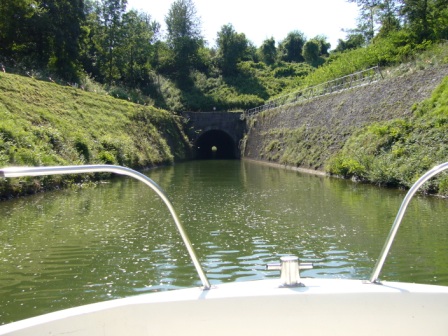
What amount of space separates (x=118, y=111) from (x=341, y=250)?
26.3m

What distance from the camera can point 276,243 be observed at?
864 centimetres

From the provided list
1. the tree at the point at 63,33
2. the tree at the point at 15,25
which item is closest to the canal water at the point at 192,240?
the tree at the point at 15,25

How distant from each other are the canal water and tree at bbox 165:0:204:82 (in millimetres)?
43893

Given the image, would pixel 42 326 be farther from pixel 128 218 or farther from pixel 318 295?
pixel 128 218

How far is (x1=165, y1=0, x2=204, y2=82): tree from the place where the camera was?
5728 centimetres

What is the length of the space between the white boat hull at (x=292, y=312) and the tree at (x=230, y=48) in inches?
2357

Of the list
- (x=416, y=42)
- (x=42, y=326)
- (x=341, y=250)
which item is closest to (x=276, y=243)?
(x=341, y=250)

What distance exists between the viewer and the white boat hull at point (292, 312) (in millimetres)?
2928

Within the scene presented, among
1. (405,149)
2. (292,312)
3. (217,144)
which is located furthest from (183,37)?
(292,312)

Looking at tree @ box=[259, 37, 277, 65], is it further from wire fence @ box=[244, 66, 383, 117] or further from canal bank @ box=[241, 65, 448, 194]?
canal bank @ box=[241, 65, 448, 194]

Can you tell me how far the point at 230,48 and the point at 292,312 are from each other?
61707 mm

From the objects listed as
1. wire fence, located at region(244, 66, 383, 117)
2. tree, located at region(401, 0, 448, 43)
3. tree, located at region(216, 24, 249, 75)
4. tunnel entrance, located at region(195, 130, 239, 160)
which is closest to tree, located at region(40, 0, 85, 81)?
tunnel entrance, located at region(195, 130, 239, 160)

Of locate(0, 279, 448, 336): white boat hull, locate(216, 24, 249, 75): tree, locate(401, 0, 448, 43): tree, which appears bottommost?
locate(0, 279, 448, 336): white boat hull

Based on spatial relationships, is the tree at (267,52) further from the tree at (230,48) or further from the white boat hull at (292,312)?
the white boat hull at (292,312)
